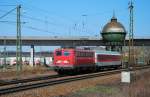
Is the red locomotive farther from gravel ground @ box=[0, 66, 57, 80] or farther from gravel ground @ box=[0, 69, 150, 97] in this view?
gravel ground @ box=[0, 69, 150, 97]

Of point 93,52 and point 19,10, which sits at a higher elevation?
point 19,10

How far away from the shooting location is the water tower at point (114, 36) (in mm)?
102062

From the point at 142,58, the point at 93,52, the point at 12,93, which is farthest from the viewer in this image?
the point at 142,58

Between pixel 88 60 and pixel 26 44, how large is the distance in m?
57.8

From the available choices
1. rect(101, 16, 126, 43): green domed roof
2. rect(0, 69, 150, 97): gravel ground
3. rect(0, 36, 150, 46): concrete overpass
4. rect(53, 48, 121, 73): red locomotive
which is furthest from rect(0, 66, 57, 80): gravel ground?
rect(101, 16, 126, 43): green domed roof

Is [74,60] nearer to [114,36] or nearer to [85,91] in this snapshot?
[85,91]

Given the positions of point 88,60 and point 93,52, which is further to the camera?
point 93,52

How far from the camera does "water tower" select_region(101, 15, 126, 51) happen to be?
335 feet

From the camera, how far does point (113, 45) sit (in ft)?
337

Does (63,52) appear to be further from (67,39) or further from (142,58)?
(142,58)

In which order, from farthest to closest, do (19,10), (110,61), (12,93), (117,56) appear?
(117,56)
(110,61)
(19,10)
(12,93)

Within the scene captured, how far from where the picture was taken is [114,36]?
337 ft

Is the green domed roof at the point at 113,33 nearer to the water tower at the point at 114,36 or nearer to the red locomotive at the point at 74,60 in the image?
the water tower at the point at 114,36

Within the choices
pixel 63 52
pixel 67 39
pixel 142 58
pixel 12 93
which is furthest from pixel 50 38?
pixel 12 93
